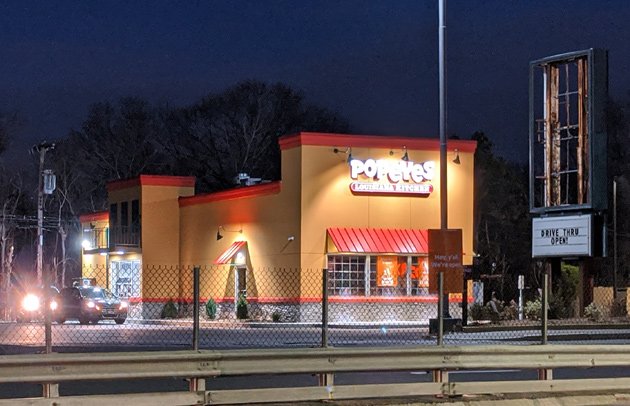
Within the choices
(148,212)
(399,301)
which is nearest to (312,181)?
(399,301)

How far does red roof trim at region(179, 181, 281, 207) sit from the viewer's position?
45.8 metres

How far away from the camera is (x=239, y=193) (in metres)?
47.7

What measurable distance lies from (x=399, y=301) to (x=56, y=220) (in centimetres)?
3167

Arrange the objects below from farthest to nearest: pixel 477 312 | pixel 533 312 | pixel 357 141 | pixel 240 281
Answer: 1. pixel 240 281
2. pixel 357 141
3. pixel 477 312
4. pixel 533 312

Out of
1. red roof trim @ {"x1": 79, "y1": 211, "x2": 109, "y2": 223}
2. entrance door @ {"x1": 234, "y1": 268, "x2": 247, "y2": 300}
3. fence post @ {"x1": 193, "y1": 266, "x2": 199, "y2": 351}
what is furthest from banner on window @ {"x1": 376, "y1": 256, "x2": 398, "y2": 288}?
fence post @ {"x1": 193, "y1": 266, "x2": 199, "y2": 351}

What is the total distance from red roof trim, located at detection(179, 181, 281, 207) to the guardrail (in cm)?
3100

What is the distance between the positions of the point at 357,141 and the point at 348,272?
5104mm

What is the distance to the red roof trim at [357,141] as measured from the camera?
4394 cm

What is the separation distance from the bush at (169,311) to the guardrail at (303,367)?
3615 cm

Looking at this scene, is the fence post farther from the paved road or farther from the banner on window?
the banner on window

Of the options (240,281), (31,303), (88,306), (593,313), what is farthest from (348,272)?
(31,303)

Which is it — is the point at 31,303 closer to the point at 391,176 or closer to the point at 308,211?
the point at 308,211

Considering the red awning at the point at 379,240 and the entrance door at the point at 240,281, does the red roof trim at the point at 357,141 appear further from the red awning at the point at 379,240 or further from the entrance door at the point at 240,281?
the entrance door at the point at 240,281

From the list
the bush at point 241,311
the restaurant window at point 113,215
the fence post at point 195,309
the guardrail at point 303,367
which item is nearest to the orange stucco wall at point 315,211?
the bush at point 241,311
